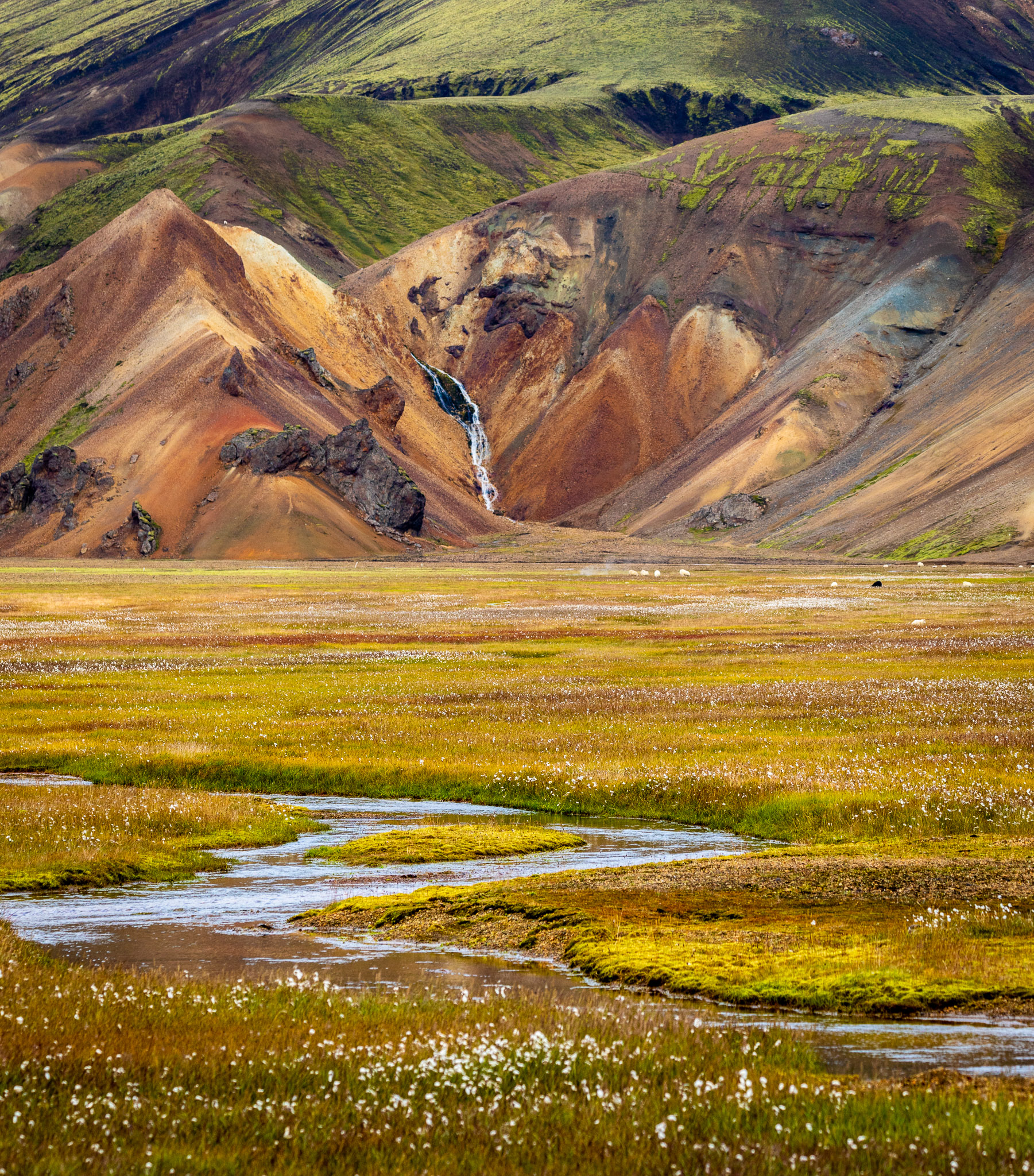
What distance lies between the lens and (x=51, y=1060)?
1002cm

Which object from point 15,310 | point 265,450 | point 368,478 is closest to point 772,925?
point 265,450

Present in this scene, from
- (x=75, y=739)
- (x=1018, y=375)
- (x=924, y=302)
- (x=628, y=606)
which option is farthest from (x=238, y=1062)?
(x=924, y=302)

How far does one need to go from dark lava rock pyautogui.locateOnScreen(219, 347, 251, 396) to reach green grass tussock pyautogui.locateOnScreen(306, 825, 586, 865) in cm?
14918

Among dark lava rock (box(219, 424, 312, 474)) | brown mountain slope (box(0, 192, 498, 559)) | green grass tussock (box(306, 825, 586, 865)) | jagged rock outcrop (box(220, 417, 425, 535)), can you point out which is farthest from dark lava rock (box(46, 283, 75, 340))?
green grass tussock (box(306, 825, 586, 865))

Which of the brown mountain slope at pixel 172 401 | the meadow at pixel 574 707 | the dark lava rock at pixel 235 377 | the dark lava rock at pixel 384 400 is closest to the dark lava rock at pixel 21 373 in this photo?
the brown mountain slope at pixel 172 401

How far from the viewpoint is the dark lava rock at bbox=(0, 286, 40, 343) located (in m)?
192

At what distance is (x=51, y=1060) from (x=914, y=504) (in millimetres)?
151012

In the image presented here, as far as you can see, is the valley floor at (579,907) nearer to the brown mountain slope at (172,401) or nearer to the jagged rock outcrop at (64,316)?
the brown mountain slope at (172,401)

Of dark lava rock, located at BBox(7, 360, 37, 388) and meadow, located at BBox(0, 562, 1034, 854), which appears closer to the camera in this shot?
meadow, located at BBox(0, 562, 1034, 854)

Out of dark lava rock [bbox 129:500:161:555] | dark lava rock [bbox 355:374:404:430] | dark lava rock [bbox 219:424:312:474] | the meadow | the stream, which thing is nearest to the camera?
the stream

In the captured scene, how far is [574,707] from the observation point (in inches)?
1475

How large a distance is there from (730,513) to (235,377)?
7323cm

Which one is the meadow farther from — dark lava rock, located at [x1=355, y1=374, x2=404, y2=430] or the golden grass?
dark lava rock, located at [x1=355, y1=374, x2=404, y2=430]

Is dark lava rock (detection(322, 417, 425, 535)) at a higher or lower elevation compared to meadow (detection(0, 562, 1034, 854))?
lower
